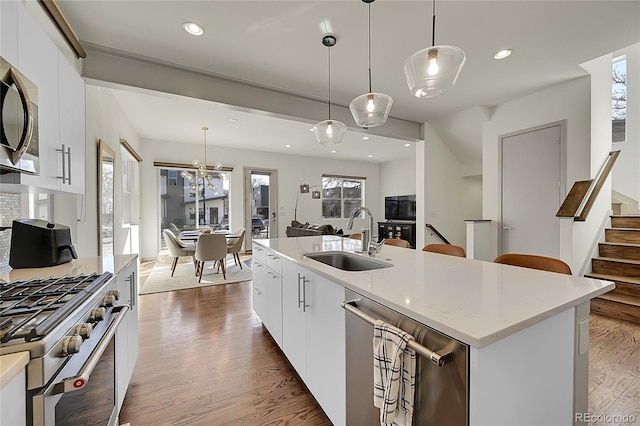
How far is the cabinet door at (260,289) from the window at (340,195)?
5.98 m

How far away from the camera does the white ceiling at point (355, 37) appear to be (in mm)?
2178

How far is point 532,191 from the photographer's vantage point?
3963mm

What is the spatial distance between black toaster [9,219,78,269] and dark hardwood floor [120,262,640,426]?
1009 mm

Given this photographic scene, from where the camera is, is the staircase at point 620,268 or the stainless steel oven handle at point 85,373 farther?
the staircase at point 620,268

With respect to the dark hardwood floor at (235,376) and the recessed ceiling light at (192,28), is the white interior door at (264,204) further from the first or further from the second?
the recessed ceiling light at (192,28)

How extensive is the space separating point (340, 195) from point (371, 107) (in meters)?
6.87

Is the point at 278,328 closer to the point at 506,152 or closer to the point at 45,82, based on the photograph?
the point at 45,82

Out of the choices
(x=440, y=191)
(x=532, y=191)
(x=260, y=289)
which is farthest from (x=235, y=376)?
(x=440, y=191)

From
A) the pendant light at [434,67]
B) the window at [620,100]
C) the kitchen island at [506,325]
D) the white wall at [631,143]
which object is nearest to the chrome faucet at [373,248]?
the kitchen island at [506,325]

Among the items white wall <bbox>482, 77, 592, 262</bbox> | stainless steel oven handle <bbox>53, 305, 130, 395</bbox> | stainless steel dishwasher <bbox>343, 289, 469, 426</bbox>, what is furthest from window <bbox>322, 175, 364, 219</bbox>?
stainless steel oven handle <bbox>53, 305, 130, 395</bbox>

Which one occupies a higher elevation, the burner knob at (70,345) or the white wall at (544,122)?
the white wall at (544,122)

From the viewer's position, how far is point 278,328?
6.86 ft

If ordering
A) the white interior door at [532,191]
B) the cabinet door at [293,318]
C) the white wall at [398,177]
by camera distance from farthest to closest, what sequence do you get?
the white wall at [398,177] → the white interior door at [532,191] → the cabinet door at [293,318]

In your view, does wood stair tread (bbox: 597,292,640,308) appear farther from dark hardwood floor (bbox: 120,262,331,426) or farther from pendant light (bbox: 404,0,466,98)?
dark hardwood floor (bbox: 120,262,331,426)
